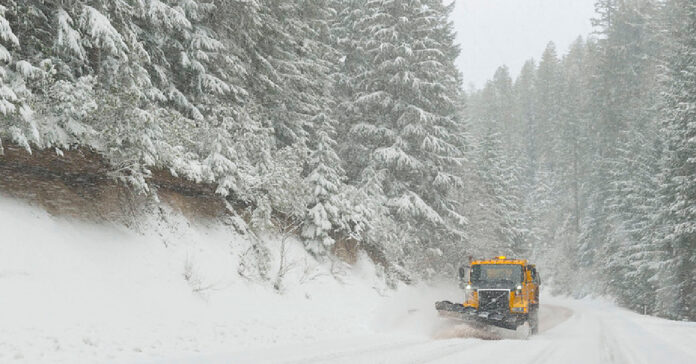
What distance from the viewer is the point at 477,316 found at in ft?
48.0

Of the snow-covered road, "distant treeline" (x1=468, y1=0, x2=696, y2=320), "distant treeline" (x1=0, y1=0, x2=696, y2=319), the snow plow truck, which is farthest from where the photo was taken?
"distant treeline" (x1=468, y1=0, x2=696, y2=320)

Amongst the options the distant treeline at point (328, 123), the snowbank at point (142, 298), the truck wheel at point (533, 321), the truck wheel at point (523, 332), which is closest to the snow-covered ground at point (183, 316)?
the snowbank at point (142, 298)

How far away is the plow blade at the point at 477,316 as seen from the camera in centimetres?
1439

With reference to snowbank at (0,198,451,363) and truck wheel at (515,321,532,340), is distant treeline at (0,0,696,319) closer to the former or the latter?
snowbank at (0,198,451,363)

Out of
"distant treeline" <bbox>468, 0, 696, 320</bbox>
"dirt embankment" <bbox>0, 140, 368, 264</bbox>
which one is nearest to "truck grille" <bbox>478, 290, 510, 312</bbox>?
"dirt embankment" <bbox>0, 140, 368, 264</bbox>

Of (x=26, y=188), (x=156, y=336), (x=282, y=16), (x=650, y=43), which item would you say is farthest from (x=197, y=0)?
(x=650, y=43)

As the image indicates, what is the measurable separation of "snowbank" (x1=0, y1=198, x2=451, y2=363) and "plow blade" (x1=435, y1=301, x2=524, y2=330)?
0.90m

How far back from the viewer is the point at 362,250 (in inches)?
899

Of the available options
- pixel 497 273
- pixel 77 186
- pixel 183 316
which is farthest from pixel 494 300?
pixel 77 186

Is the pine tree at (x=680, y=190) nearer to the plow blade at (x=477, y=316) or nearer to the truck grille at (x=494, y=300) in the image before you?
the truck grille at (x=494, y=300)

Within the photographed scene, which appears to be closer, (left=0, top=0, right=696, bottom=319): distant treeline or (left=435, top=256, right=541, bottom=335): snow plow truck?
(left=0, top=0, right=696, bottom=319): distant treeline

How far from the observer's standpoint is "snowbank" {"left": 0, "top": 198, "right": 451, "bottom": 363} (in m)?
7.97

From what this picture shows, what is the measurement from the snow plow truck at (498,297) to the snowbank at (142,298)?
4.61 ft

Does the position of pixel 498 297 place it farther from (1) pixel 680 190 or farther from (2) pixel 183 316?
(1) pixel 680 190
